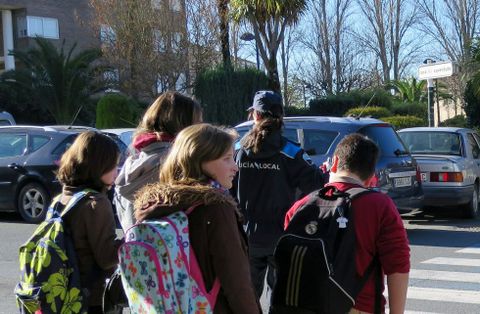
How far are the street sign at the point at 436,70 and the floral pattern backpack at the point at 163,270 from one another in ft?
43.3

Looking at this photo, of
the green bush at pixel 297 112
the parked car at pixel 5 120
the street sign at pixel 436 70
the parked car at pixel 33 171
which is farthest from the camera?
the green bush at pixel 297 112

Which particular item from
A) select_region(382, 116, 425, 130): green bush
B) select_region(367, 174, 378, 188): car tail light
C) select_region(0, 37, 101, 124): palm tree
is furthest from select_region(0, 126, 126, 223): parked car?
select_region(0, 37, 101, 124): palm tree

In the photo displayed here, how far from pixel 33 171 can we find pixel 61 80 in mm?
18549

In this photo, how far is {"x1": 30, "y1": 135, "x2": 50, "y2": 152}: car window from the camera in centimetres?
1327

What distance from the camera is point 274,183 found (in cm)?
469

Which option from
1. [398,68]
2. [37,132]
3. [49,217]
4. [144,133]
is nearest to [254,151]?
[144,133]

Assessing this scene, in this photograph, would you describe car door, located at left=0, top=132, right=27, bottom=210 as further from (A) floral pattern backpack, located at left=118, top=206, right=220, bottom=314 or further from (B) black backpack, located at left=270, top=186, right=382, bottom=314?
(A) floral pattern backpack, located at left=118, top=206, right=220, bottom=314

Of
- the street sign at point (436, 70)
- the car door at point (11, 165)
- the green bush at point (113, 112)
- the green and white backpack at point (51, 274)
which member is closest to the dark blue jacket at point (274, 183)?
the green and white backpack at point (51, 274)

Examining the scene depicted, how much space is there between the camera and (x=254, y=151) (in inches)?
186

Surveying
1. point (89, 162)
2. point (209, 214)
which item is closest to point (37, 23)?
point (89, 162)

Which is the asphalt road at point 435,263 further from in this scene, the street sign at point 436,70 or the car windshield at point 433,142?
the street sign at point 436,70

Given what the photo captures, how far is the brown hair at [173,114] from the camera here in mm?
3949

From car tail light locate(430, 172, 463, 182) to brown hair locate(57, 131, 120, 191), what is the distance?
9648 millimetres

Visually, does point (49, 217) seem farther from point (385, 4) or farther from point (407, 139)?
point (385, 4)
